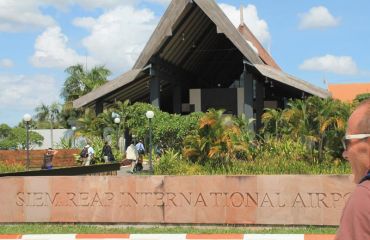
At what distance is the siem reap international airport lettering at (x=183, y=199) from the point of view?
10539 millimetres

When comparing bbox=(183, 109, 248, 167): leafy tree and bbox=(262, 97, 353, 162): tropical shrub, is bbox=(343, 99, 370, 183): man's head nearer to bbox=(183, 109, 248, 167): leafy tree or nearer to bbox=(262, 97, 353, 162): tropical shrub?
bbox=(183, 109, 248, 167): leafy tree

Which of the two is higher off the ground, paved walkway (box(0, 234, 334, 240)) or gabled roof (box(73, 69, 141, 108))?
gabled roof (box(73, 69, 141, 108))

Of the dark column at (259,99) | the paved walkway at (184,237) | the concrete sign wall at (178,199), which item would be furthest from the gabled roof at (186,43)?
the paved walkway at (184,237)

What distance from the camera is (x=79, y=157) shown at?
29.9 m

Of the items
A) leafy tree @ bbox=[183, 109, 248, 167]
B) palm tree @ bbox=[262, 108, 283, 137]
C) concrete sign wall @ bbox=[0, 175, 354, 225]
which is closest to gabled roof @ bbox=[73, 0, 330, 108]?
palm tree @ bbox=[262, 108, 283, 137]

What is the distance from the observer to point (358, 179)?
217 cm

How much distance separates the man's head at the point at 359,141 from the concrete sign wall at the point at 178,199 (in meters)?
8.45

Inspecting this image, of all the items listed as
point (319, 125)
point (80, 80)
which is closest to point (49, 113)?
point (80, 80)

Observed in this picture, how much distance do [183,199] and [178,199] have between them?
94 mm

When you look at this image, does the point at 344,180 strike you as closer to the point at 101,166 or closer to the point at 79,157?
the point at 101,166

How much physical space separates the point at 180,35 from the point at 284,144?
1307cm

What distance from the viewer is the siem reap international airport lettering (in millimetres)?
10539

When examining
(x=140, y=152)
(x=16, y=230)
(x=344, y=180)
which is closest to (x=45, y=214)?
(x=16, y=230)

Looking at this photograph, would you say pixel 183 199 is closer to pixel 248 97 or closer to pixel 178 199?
pixel 178 199
